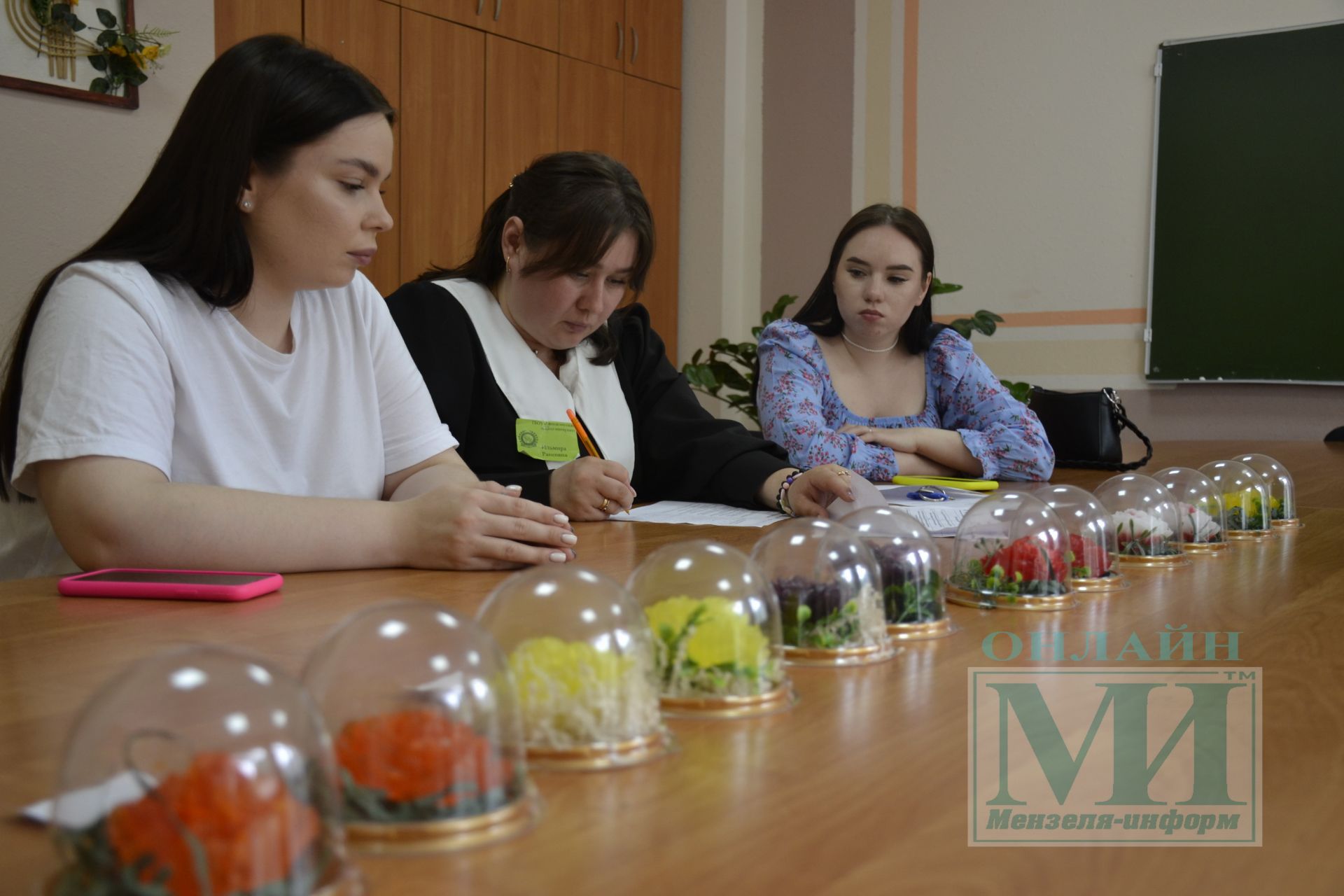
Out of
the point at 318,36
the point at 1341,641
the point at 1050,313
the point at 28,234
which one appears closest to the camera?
the point at 1341,641

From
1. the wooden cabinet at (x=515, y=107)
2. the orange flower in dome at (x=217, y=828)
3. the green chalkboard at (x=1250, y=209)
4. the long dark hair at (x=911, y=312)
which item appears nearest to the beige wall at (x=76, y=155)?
the wooden cabinet at (x=515, y=107)

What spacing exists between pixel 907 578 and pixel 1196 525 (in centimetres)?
68

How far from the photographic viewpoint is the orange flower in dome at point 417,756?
0.52 meters

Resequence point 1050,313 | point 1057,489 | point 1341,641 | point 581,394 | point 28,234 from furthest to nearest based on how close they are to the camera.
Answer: point 1050,313 → point 28,234 → point 581,394 → point 1057,489 → point 1341,641

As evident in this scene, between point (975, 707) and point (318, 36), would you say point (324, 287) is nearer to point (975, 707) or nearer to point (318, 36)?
point (975, 707)

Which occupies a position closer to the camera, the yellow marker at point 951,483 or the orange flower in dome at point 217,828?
the orange flower in dome at point 217,828

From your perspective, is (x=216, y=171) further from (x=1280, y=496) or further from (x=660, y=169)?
(x=660, y=169)

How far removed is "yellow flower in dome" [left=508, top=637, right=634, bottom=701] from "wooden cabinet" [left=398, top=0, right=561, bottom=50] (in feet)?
11.9

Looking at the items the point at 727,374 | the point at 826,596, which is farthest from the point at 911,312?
the point at 826,596

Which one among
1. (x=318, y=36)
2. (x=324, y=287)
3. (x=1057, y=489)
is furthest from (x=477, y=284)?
(x=318, y=36)

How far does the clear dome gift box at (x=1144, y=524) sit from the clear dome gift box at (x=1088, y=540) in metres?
0.12

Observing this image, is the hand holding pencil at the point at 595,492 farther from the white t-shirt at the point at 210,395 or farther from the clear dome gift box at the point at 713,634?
the clear dome gift box at the point at 713,634

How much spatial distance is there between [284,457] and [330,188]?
35 cm

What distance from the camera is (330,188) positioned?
4.70 ft
